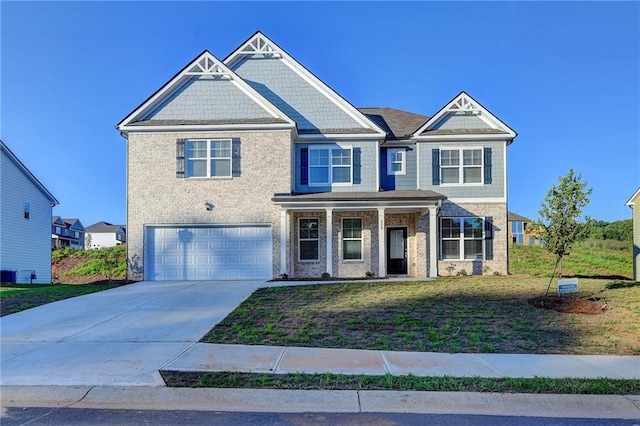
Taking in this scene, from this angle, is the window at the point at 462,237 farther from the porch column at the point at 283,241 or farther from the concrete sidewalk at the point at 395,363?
the concrete sidewalk at the point at 395,363

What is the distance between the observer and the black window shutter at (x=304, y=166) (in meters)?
Result: 17.7

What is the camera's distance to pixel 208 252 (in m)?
16.8

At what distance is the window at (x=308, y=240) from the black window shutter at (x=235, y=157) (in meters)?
3.13

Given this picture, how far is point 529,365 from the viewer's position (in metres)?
6.53

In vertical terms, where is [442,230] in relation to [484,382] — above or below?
above

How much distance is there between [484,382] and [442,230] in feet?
41.2

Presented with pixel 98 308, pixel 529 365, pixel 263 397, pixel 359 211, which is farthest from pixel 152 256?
pixel 529 365

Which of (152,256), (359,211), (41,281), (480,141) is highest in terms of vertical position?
(480,141)

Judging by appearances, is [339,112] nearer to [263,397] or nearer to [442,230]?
[442,230]

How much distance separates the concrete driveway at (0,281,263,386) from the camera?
Answer: 605 cm

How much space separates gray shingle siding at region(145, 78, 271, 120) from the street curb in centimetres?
1301

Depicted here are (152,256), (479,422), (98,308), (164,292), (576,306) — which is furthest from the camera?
(152,256)

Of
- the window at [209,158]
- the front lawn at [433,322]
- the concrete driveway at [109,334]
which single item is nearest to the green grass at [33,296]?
the concrete driveway at [109,334]

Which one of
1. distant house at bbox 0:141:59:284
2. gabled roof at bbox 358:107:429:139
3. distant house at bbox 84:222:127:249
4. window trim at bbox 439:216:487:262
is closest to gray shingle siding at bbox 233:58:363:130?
gabled roof at bbox 358:107:429:139
